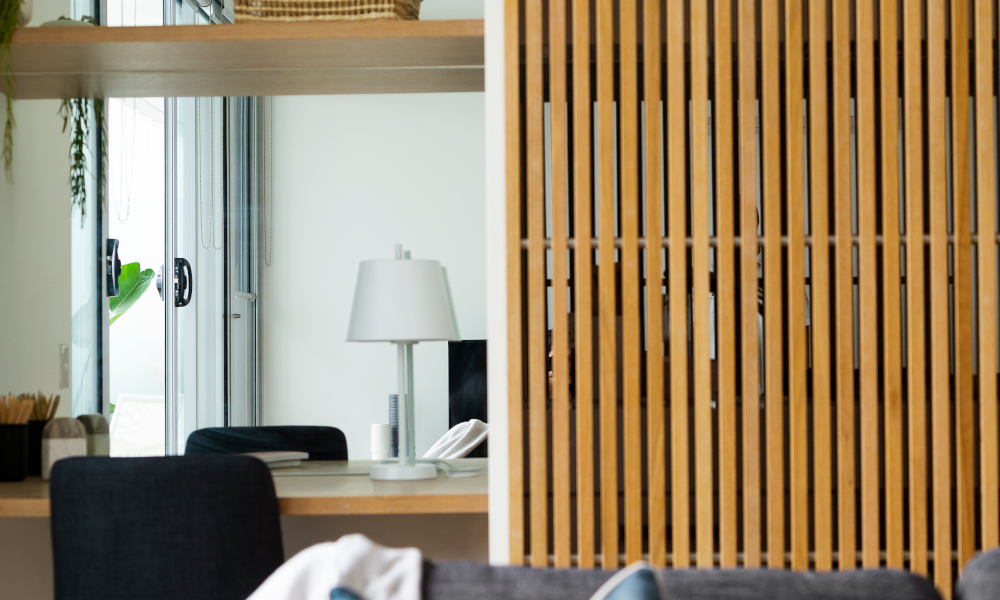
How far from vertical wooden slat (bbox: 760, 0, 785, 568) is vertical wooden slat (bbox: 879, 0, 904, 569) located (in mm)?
236

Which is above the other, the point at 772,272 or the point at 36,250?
the point at 36,250

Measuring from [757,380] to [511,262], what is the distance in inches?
24.8

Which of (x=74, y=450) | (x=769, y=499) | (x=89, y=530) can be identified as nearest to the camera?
(x=89, y=530)

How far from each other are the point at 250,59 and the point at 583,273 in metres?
1.11

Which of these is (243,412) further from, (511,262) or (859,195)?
(859,195)

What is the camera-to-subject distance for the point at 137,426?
9.23ft

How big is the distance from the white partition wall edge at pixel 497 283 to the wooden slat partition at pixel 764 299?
24 millimetres

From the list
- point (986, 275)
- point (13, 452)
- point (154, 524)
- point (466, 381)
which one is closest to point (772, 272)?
point (986, 275)

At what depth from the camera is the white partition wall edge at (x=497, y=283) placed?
2131 mm

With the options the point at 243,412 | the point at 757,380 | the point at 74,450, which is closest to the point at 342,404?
the point at 243,412

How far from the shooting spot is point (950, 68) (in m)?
2.16

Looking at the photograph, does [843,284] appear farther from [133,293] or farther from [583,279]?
[133,293]

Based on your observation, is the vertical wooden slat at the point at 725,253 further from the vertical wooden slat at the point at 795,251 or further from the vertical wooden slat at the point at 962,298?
the vertical wooden slat at the point at 962,298

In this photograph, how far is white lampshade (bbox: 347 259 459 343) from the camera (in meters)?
2.30
